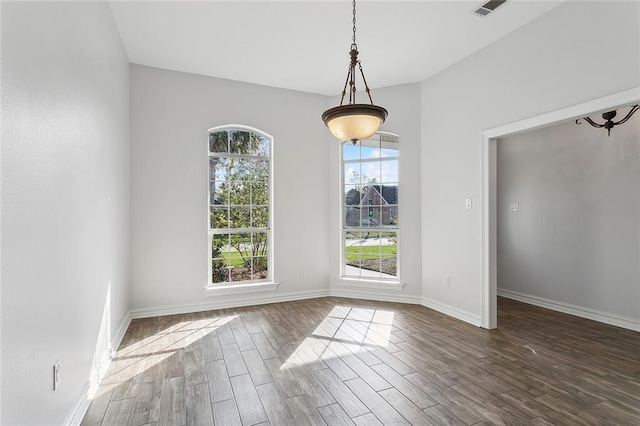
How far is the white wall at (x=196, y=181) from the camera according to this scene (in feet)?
13.7

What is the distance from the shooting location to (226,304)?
4.59 metres

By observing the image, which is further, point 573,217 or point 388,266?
point 388,266

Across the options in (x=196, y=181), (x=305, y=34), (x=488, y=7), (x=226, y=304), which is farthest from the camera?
(x=226, y=304)

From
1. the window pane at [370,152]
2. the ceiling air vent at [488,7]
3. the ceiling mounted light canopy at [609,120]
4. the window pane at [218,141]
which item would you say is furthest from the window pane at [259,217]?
the ceiling mounted light canopy at [609,120]

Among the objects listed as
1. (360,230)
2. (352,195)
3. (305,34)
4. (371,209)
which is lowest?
(360,230)

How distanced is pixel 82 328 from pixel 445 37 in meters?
4.05

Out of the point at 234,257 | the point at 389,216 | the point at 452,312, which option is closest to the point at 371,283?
the point at 389,216

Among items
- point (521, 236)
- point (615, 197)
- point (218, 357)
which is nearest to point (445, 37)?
point (615, 197)

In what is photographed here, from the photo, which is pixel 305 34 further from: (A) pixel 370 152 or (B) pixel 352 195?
(B) pixel 352 195

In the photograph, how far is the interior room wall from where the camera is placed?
12.6 feet

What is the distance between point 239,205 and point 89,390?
278 cm

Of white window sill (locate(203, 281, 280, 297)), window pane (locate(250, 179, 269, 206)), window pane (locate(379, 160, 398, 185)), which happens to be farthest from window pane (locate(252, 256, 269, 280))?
window pane (locate(379, 160, 398, 185))

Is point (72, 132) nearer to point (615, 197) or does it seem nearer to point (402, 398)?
point (402, 398)

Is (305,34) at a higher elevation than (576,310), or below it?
higher
